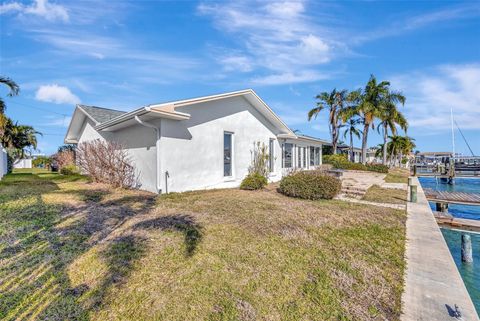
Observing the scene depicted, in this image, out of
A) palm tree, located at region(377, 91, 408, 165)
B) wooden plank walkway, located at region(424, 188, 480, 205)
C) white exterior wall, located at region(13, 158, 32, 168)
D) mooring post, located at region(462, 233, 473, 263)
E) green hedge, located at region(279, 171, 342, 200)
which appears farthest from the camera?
white exterior wall, located at region(13, 158, 32, 168)

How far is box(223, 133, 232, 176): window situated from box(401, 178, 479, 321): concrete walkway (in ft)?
27.0

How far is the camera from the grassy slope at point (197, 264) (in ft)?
9.24

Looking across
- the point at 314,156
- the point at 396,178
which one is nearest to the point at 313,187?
the point at 314,156

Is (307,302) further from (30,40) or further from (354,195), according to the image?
(30,40)

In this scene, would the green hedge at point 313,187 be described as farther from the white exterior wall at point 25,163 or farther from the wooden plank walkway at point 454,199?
the white exterior wall at point 25,163

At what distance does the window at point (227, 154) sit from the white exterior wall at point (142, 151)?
3.62 meters

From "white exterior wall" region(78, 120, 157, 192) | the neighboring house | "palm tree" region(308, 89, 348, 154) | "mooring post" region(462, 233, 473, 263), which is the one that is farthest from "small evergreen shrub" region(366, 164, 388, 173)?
"white exterior wall" region(78, 120, 157, 192)

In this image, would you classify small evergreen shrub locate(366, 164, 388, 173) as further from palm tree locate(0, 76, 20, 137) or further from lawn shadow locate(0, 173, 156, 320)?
palm tree locate(0, 76, 20, 137)

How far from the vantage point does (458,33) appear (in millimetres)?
11852

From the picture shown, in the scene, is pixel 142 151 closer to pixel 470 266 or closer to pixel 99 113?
pixel 99 113

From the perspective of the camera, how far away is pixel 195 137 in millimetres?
10547

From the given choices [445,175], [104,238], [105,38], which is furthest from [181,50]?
[445,175]

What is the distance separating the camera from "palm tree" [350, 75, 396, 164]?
86.7 ft

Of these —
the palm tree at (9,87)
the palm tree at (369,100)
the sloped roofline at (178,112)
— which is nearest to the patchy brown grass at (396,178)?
the palm tree at (369,100)
